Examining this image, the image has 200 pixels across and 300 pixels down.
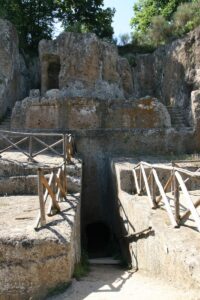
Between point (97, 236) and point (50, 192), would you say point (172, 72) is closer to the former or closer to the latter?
point (97, 236)

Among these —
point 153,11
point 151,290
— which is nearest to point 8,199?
point 151,290

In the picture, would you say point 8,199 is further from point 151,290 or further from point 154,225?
point 151,290

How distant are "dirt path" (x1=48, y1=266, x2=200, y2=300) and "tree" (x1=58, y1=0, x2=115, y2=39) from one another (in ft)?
71.0

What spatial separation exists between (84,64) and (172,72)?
15.3ft

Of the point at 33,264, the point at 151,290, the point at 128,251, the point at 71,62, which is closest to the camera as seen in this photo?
the point at 151,290

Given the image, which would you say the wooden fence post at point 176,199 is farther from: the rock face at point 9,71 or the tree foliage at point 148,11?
the tree foliage at point 148,11

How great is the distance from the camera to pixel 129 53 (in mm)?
24422

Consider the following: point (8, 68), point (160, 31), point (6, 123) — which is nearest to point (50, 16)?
point (160, 31)

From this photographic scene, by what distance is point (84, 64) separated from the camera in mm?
18344

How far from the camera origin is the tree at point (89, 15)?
25.6 metres

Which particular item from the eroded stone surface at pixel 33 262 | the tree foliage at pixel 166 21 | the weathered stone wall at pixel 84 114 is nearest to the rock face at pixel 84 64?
the weathered stone wall at pixel 84 114

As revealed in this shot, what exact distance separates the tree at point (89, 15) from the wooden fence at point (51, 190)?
1795 cm

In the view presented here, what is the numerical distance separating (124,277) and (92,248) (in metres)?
7.35

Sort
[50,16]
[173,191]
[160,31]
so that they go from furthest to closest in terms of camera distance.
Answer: [50,16] → [160,31] → [173,191]
